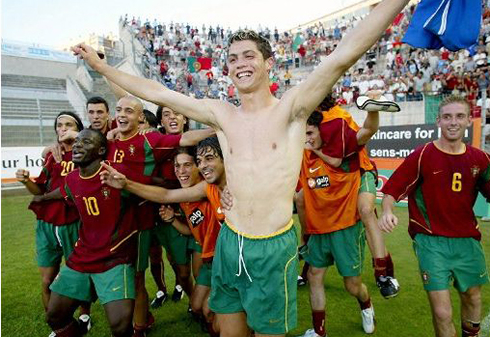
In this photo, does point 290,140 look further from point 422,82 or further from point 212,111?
point 422,82

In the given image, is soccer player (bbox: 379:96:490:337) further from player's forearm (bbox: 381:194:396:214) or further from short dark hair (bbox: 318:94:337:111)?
short dark hair (bbox: 318:94:337:111)

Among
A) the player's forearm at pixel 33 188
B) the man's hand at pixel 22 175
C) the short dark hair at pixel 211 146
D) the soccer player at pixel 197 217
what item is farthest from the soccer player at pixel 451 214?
the player's forearm at pixel 33 188

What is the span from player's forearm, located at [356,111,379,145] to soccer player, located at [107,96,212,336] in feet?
5.67

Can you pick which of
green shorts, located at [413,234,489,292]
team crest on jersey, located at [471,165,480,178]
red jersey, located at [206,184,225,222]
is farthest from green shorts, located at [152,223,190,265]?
team crest on jersey, located at [471,165,480,178]

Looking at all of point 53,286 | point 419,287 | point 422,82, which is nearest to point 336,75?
point 53,286

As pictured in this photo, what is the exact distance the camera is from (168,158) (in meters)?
3.94

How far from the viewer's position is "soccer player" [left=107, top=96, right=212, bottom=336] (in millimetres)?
3803

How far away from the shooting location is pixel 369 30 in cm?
199

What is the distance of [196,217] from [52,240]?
1.64 meters

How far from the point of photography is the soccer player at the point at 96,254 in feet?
10.2

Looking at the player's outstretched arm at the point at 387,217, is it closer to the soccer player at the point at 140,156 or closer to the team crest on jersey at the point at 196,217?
the team crest on jersey at the point at 196,217

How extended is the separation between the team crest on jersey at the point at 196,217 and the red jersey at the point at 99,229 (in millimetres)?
616

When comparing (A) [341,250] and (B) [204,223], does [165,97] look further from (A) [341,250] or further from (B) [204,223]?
(A) [341,250]

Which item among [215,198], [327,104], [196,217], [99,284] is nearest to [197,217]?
[196,217]
